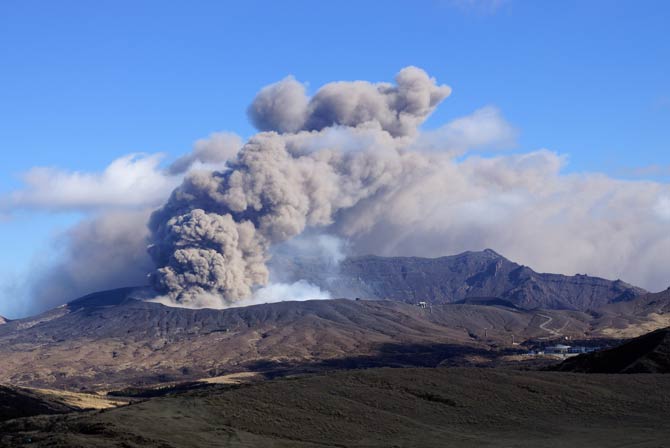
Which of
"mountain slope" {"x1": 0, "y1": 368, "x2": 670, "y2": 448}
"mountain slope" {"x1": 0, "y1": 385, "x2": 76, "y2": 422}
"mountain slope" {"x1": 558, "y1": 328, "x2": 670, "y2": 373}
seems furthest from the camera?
"mountain slope" {"x1": 558, "y1": 328, "x2": 670, "y2": 373}

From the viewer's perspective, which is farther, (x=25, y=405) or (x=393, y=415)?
(x=25, y=405)

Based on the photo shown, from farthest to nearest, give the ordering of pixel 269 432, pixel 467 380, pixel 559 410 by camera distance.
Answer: pixel 467 380 < pixel 559 410 < pixel 269 432

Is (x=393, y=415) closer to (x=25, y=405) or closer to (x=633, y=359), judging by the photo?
(x=633, y=359)

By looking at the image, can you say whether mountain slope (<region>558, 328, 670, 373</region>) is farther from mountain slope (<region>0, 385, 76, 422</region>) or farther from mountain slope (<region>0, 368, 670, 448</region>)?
mountain slope (<region>0, 385, 76, 422</region>)

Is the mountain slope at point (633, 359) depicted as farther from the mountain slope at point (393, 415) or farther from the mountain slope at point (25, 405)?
the mountain slope at point (25, 405)

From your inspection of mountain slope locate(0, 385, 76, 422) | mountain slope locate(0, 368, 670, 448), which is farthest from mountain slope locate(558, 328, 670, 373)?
Answer: mountain slope locate(0, 385, 76, 422)

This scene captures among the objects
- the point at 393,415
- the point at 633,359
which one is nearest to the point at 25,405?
the point at 393,415

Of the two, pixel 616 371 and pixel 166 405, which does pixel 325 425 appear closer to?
pixel 166 405

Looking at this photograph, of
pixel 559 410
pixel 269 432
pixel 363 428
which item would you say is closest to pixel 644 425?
pixel 559 410
